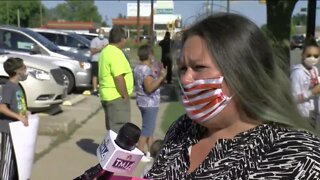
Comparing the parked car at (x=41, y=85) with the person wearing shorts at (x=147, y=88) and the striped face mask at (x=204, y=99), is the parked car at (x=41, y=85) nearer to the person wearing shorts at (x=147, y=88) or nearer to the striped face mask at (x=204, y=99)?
the person wearing shorts at (x=147, y=88)

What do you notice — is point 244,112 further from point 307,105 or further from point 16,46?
point 16,46

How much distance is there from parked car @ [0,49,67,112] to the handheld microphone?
28.1 feet

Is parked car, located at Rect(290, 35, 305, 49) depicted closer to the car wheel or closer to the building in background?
the car wheel

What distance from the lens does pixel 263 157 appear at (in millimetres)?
1638

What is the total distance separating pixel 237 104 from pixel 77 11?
14411 cm

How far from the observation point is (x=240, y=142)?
171 centimetres

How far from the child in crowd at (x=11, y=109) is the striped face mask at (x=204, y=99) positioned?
3715 mm

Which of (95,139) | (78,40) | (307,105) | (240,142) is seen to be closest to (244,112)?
(240,142)

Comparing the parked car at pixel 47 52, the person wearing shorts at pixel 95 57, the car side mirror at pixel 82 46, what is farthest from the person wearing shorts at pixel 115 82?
the car side mirror at pixel 82 46

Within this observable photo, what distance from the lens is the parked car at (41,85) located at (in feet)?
33.2

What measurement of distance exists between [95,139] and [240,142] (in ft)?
25.0

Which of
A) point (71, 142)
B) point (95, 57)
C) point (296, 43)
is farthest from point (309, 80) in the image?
point (296, 43)

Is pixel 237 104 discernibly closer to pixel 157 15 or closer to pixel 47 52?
pixel 47 52

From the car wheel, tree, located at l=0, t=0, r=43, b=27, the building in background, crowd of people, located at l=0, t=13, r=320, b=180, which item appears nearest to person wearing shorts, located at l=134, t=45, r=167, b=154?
crowd of people, located at l=0, t=13, r=320, b=180
